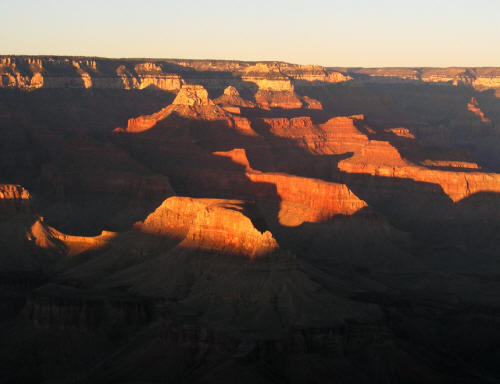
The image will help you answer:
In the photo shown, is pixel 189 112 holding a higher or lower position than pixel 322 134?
higher

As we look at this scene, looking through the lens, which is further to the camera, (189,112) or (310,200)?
(189,112)

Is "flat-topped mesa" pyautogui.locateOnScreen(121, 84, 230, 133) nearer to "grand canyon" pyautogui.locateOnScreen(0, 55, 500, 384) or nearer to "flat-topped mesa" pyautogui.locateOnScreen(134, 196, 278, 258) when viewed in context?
"grand canyon" pyautogui.locateOnScreen(0, 55, 500, 384)

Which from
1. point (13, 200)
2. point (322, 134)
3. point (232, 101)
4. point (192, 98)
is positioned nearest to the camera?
point (13, 200)

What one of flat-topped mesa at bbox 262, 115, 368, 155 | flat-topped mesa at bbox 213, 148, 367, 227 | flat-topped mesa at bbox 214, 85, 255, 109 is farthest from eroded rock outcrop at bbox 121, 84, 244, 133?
flat-topped mesa at bbox 213, 148, 367, 227

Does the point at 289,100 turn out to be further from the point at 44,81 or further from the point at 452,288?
the point at 452,288

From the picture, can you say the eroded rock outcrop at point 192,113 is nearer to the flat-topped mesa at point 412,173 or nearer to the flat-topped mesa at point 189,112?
the flat-topped mesa at point 189,112

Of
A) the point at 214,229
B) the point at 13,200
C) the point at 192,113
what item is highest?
the point at 214,229

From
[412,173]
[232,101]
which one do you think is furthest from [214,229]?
[232,101]

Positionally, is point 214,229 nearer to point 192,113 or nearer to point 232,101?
point 192,113
